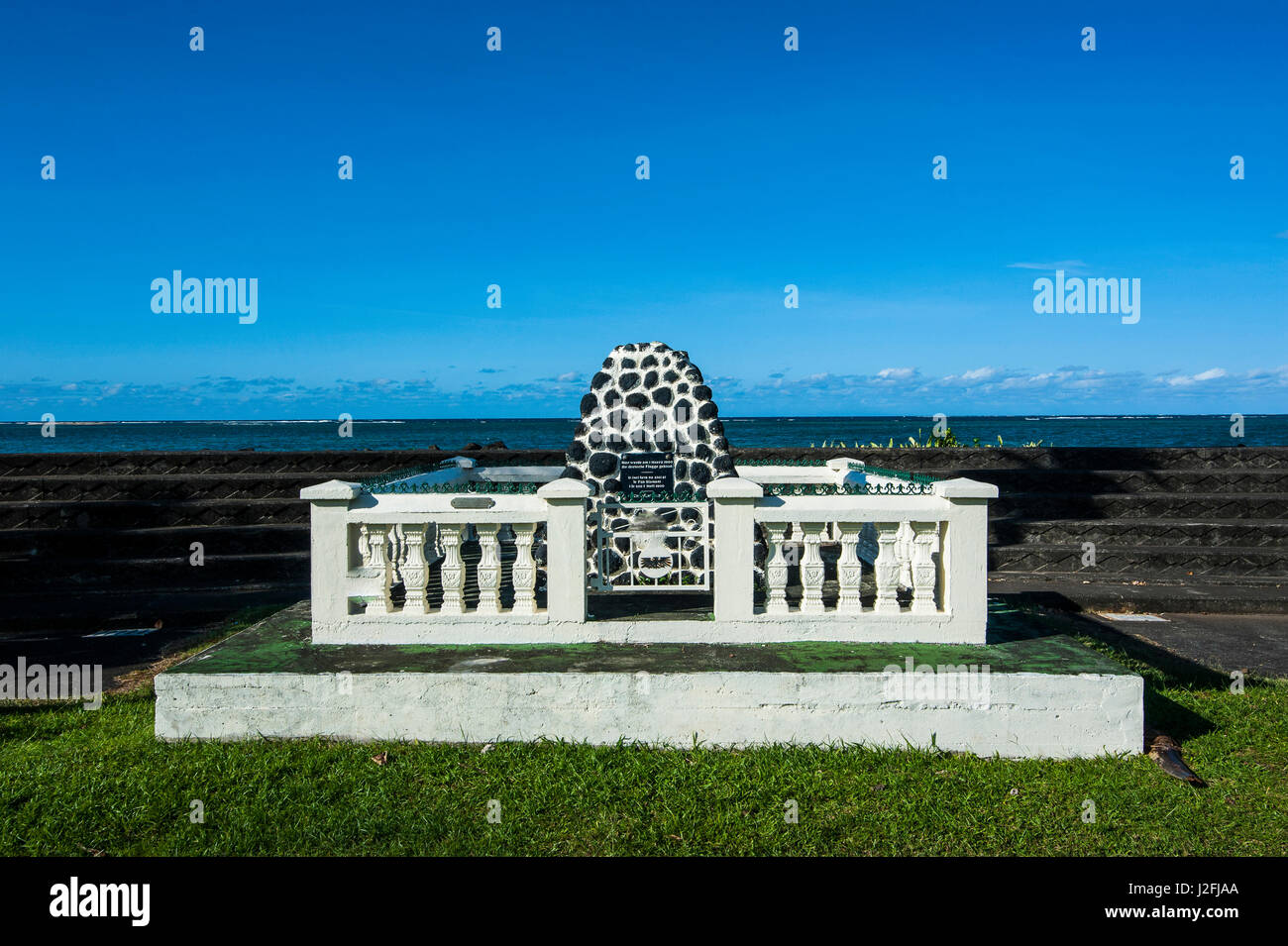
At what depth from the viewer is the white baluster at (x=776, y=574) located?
228 inches

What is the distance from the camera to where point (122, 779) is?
466 centimetres

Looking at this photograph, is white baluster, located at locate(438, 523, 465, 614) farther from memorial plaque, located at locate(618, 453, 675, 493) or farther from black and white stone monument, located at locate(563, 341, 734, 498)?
memorial plaque, located at locate(618, 453, 675, 493)

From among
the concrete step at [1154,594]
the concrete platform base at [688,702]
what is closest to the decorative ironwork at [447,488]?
the concrete platform base at [688,702]

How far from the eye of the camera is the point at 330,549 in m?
5.75

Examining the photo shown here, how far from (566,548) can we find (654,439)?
5.95 ft

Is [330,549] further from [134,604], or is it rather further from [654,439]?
[134,604]

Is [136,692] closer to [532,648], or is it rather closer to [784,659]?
[532,648]

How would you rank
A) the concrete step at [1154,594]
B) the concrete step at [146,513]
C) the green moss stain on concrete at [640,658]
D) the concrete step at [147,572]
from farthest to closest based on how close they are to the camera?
the concrete step at [146,513] < the concrete step at [147,572] < the concrete step at [1154,594] < the green moss stain on concrete at [640,658]

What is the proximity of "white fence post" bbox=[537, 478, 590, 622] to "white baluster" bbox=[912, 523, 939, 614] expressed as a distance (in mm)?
2351

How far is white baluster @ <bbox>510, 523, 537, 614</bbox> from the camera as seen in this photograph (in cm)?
575

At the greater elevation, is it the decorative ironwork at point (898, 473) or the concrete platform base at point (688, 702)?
the decorative ironwork at point (898, 473)

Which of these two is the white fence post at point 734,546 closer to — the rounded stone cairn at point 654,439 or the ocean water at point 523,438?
the rounded stone cairn at point 654,439

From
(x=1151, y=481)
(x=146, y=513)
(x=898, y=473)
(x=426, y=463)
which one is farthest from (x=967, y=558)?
(x=146, y=513)

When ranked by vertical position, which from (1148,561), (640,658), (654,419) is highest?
(654,419)
